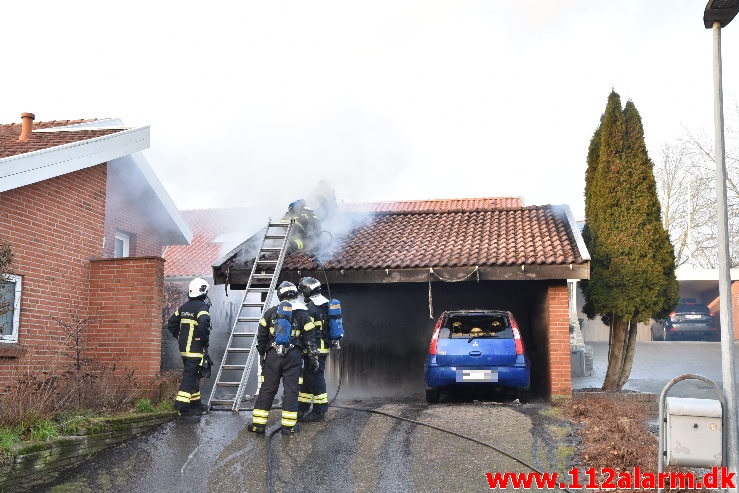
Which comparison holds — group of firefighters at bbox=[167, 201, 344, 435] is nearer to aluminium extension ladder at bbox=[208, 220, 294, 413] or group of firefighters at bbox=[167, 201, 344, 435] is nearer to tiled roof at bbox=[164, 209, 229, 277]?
aluminium extension ladder at bbox=[208, 220, 294, 413]

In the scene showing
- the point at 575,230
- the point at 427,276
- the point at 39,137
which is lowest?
the point at 427,276

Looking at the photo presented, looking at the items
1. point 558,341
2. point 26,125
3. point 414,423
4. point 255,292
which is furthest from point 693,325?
point 26,125

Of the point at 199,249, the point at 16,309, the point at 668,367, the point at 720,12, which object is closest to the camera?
the point at 720,12

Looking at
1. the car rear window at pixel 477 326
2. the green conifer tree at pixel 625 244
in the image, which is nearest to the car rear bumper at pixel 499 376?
→ the car rear window at pixel 477 326

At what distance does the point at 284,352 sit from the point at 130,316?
11.1ft

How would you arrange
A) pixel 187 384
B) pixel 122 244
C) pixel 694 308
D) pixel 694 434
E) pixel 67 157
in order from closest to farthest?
pixel 694 434 < pixel 187 384 < pixel 67 157 < pixel 122 244 < pixel 694 308

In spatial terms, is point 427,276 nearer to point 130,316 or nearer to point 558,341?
point 558,341

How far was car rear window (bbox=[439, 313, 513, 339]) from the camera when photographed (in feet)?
34.8

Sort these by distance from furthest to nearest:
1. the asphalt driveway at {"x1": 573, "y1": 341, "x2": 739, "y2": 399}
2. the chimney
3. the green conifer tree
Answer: the asphalt driveway at {"x1": 573, "y1": 341, "x2": 739, "y2": 399} → the green conifer tree → the chimney

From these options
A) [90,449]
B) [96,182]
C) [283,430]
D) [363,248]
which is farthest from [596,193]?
[90,449]

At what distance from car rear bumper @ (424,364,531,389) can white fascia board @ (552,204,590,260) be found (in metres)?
2.23

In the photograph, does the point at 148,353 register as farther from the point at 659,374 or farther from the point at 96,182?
the point at 659,374

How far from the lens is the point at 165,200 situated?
1470 centimetres

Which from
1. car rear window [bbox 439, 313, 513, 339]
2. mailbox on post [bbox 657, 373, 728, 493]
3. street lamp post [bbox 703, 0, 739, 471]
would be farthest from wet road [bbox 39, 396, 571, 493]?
car rear window [bbox 439, 313, 513, 339]
